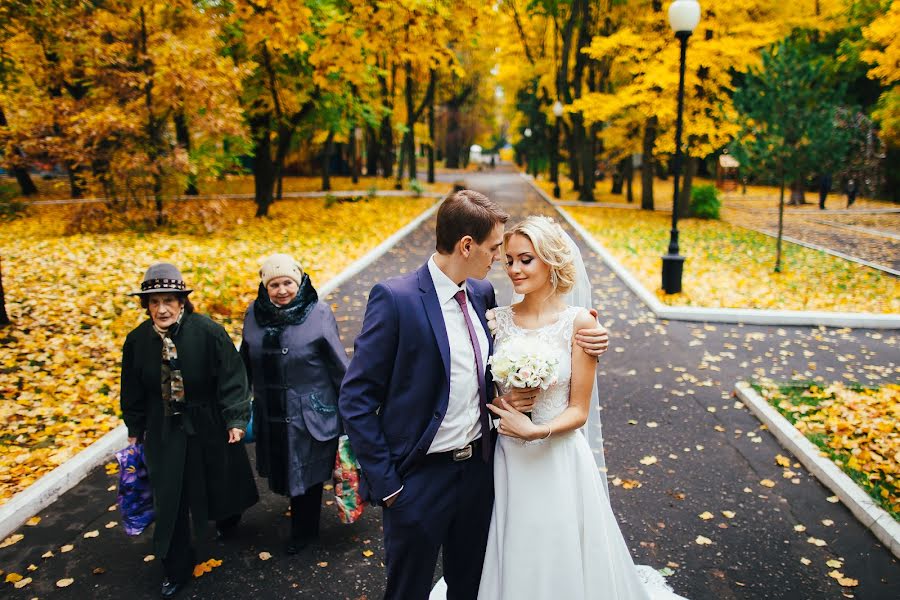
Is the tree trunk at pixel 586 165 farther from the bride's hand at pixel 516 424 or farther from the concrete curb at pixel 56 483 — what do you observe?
the bride's hand at pixel 516 424

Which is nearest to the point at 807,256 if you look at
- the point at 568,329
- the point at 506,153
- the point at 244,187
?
the point at 568,329

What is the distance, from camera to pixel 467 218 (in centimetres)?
272

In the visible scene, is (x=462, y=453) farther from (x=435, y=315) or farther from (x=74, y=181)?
(x=74, y=181)

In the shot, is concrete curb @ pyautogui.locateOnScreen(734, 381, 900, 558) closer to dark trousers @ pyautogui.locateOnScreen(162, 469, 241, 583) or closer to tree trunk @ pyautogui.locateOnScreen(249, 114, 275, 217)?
dark trousers @ pyautogui.locateOnScreen(162, 469, 241, 583)

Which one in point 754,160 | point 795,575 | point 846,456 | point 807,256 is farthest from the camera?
point 807,256

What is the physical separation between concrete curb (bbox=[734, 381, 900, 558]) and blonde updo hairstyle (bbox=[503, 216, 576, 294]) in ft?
11.4

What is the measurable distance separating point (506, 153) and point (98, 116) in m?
112

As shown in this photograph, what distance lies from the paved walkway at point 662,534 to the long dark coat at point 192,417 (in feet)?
1.90

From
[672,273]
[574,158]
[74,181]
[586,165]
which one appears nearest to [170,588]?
[672,273]

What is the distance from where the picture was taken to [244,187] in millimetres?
35469

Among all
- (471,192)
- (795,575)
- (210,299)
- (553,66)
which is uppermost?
(553,66)

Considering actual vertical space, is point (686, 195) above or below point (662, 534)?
above

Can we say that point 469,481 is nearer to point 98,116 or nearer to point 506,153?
point 98,116

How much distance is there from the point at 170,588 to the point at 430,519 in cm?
235
